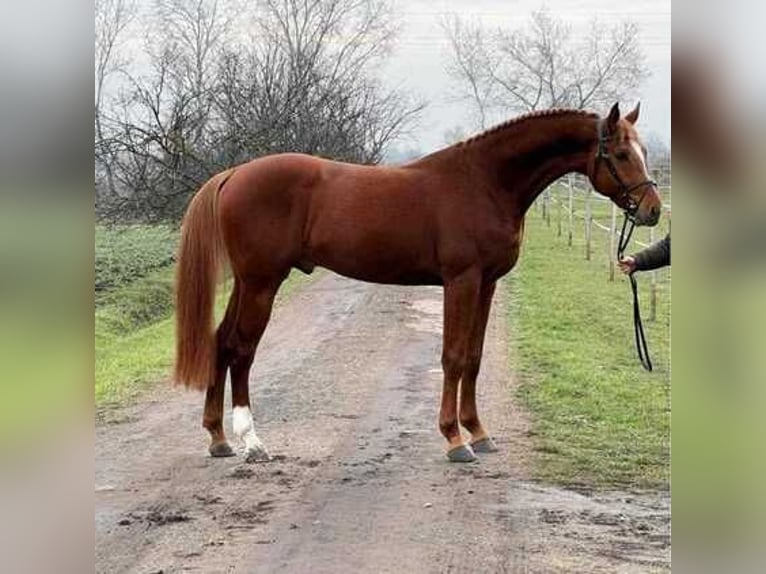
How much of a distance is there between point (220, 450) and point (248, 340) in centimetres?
26

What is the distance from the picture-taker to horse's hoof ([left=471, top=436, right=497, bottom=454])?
2.02 meters

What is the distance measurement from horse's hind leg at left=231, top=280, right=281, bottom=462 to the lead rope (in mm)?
768

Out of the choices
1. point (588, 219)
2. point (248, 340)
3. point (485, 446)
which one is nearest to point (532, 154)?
point (588, 219)

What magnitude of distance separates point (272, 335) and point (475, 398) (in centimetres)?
49

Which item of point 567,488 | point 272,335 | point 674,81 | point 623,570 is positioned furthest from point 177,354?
point 674,81

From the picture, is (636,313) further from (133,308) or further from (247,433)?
(133,308)

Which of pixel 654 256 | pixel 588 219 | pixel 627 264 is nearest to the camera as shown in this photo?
pixel 654 256

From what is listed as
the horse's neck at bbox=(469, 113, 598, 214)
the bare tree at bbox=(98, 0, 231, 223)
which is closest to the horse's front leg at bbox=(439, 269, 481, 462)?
the horse's neck at bbox=(469, 113, 598, 214)

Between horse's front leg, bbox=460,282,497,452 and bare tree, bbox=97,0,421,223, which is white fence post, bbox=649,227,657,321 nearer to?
horse's front leg, bbox=460,282,497,452

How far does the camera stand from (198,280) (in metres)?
2.03

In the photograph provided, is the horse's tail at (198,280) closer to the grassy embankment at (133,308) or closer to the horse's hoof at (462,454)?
the grassy embankment at (133,308)

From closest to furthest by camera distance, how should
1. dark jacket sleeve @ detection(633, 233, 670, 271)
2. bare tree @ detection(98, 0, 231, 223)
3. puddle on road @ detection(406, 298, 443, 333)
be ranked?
dark jacket sleeve @ detection(633, 233, 670, 271) < bare tree @ detection(98, 0, 231, 223) < puddle on road @ detection(406, 298, 443, 333)

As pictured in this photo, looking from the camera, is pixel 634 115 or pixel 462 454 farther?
pixel 462 454

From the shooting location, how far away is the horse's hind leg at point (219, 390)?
2.05 metres
